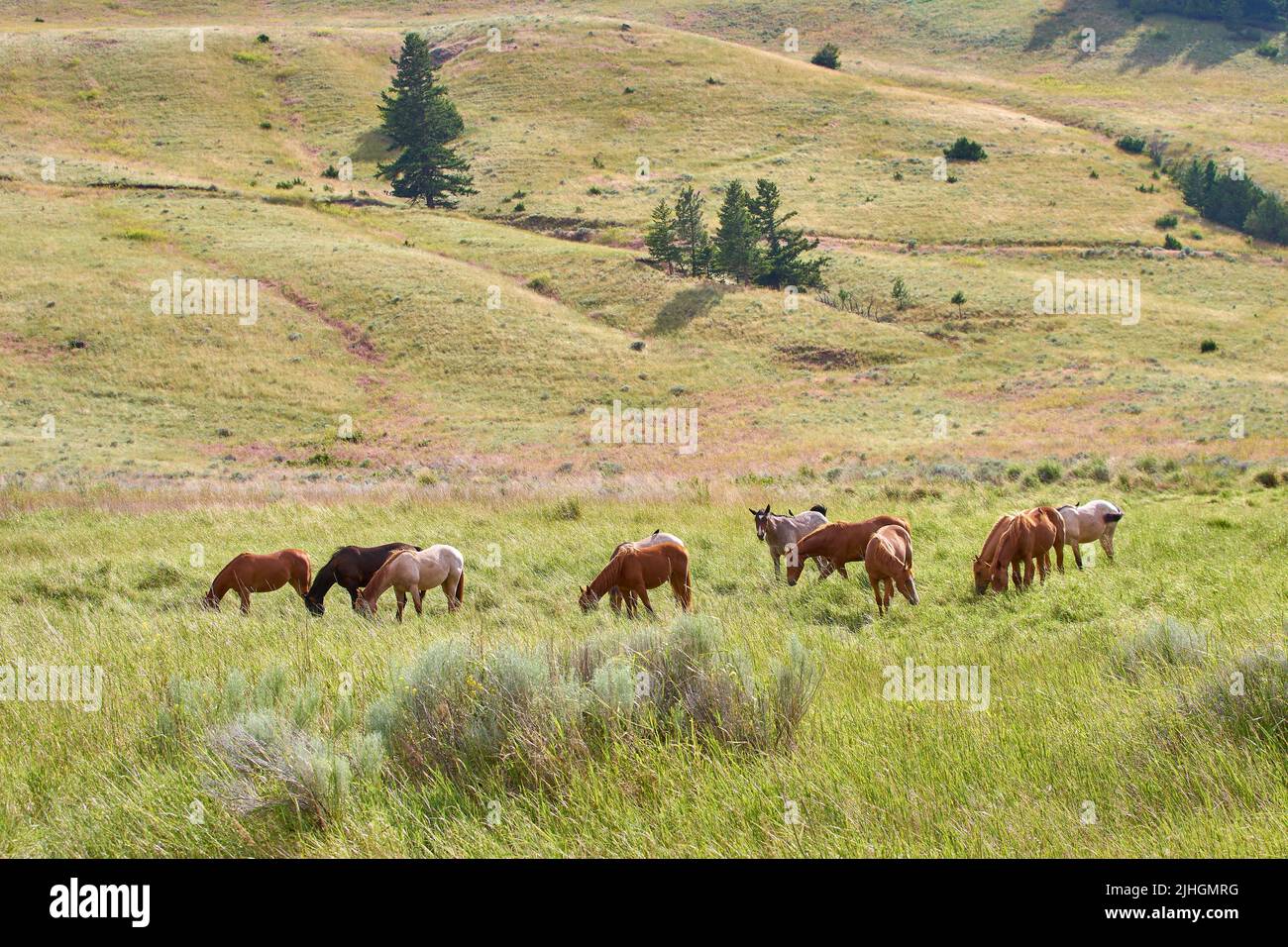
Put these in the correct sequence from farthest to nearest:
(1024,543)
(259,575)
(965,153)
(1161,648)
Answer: (965,153), (259,575), (1024,543), (1161,648)

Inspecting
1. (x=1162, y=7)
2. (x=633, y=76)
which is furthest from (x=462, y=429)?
(x=1162, y=7)

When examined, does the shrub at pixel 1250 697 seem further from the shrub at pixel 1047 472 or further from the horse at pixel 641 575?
the shrub at pixel 1047 472

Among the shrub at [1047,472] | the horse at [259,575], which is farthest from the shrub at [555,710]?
the shrub at [1047,472]

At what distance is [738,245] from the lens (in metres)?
66.2

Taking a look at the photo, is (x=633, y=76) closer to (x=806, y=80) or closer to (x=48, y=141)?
(x=806, y=80)

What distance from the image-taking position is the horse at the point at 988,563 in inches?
489

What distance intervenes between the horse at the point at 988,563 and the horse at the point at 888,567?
2.83 ft

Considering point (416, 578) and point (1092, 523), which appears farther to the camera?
point (1092, 523)

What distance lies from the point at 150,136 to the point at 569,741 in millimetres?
105923

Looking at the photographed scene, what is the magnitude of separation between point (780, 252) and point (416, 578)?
59621 millimetres

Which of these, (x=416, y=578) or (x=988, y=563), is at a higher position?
(x=988, y=563)

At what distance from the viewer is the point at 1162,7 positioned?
490 feet

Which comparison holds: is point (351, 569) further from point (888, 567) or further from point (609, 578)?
point (888, 567)

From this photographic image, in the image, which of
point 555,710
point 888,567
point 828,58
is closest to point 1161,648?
point 555,710
